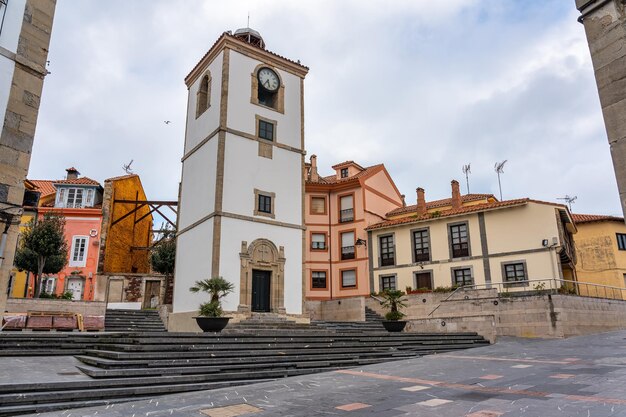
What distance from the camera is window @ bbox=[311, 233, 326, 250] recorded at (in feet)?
106

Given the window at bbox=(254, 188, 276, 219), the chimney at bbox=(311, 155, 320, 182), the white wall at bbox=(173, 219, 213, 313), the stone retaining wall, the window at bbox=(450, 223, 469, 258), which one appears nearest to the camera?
the white wall at bbox=(173, 219, 213, 313)

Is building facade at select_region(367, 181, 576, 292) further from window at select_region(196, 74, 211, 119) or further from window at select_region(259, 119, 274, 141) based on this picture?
window at select_region(196, 74, 211, 119)

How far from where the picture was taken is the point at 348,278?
3164 cm

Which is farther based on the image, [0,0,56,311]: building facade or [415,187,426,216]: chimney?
[415,187,426,216]: chimney

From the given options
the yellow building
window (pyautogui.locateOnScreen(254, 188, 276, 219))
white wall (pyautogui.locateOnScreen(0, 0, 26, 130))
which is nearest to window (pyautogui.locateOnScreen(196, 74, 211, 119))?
window (pyautogui.locateOnScreen(254, 188, 276, 219))

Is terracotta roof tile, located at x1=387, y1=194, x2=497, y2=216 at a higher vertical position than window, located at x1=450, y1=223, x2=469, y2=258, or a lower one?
higher

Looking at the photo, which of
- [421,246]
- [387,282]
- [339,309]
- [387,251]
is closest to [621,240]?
[421,246]

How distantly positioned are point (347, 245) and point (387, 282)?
13.1 feet

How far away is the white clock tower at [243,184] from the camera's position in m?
20.4

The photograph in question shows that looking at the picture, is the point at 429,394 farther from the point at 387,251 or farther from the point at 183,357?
the point at 387,251

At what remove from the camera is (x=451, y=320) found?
60.7 feet

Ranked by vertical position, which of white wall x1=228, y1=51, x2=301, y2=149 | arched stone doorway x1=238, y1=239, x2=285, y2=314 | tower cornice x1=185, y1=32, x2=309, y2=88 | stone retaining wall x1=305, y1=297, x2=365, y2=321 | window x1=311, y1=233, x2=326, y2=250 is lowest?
stone retaining wall x1=305, y1=297, x2=365, y2=321

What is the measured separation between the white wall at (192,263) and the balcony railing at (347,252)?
1285cm

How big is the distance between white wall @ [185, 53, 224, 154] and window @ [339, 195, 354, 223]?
1253 cm
